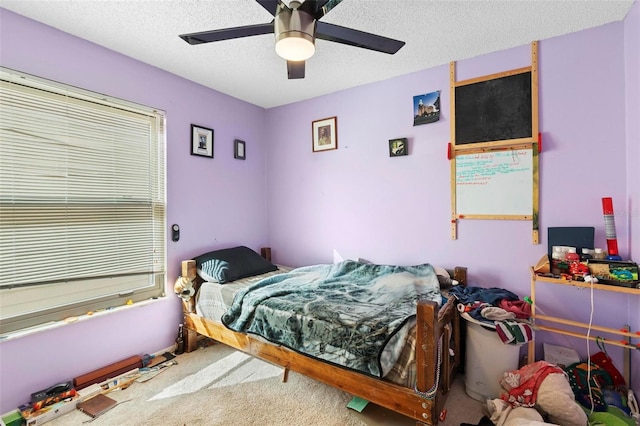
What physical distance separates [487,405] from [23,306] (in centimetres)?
311

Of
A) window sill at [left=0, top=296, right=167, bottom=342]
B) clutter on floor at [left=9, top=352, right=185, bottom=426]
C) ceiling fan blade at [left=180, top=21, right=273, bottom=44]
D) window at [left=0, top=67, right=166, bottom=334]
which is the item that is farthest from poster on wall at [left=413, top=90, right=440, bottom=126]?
clutter on floor at [left=9, top=352, right=185, bottom=426]

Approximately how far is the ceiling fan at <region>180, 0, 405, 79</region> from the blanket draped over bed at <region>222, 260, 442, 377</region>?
1545 millimetres

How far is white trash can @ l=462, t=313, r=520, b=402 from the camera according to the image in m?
1.96

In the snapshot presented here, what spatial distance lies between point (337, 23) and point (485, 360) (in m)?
2.54

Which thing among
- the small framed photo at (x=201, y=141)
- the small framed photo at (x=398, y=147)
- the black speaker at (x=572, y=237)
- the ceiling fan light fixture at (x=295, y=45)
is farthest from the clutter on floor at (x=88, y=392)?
the black speaker at (x=572, y=237)

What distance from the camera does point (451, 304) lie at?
2.07 metres

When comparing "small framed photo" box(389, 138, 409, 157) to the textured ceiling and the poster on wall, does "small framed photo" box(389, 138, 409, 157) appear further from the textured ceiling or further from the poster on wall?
the textured ceiling

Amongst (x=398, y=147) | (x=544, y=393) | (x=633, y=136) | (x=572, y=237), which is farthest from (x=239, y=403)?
(x=633, y=136)

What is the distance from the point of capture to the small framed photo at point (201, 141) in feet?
9.70

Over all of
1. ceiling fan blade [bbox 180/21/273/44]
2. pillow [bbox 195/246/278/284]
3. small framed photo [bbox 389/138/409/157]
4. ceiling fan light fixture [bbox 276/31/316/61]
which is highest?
ceiling fan blade [bbox 180/21/273/44]

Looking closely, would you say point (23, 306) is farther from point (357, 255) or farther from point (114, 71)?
point (357, 255)

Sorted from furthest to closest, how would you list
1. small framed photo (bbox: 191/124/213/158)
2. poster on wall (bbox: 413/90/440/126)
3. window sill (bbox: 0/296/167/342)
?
small framed photo (bbox: 191/124/213/158) → poster on wall (bbox: 413/90/440/126) → window sill (bbox: 0/296/167/342)

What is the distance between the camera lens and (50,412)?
1.85 meters

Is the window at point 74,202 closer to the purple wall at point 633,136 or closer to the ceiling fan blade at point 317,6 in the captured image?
the ceiling fan blade at point 317,6
